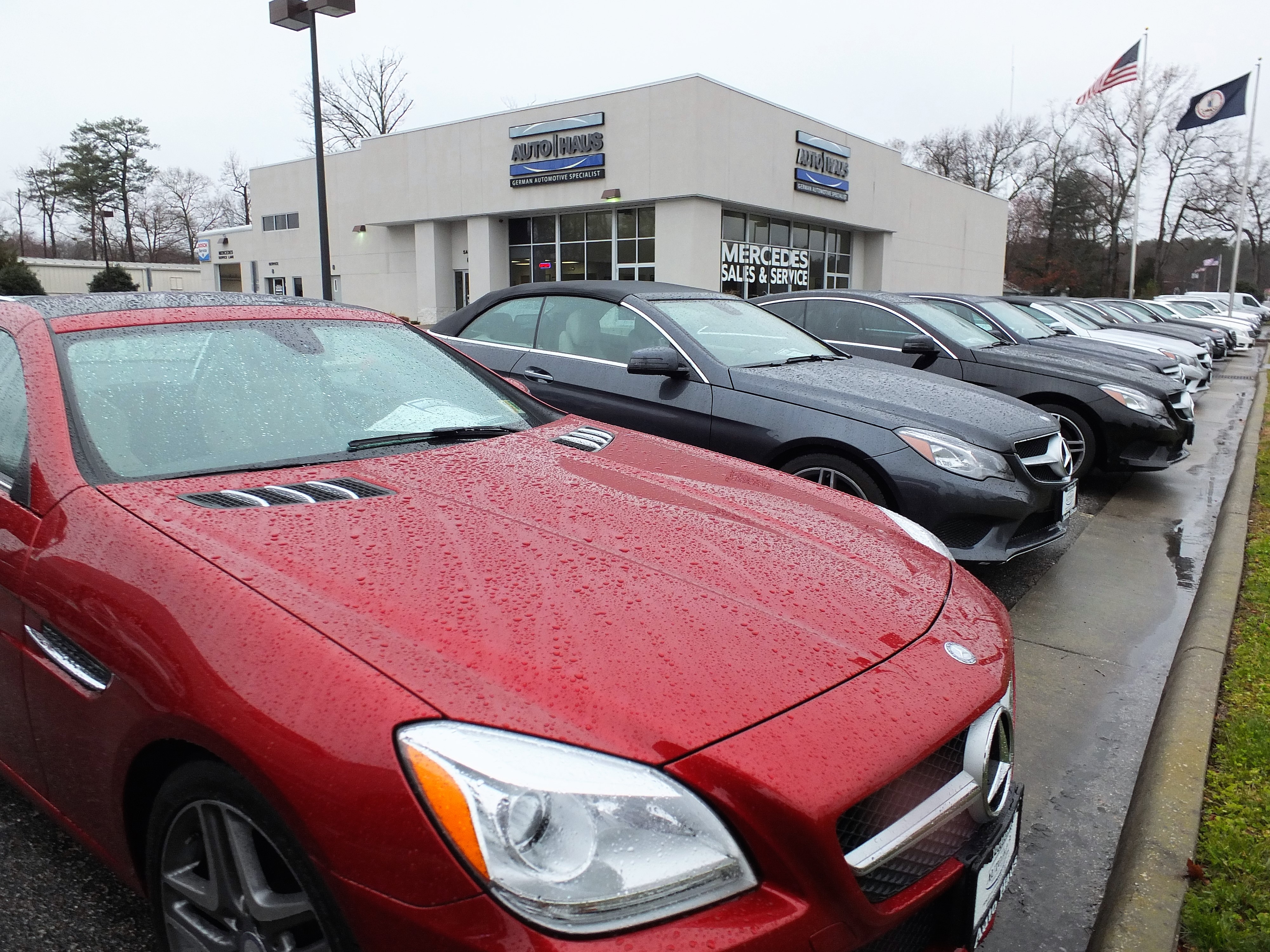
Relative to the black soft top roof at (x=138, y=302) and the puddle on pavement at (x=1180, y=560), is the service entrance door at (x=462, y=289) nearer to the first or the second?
the puddle on pavement at (x=1180, y=560)

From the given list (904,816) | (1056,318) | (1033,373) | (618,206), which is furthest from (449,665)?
(618,206)

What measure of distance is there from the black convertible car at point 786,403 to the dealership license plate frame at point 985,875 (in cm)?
249

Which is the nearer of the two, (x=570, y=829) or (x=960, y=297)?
(x=570, y=829)

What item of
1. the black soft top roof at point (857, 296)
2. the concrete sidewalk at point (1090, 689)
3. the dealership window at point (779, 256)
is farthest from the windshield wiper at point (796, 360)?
the dealership window at point (779, 256)

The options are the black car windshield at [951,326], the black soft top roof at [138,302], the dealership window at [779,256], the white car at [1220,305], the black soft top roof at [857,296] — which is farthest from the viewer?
the white car at [1220,305]

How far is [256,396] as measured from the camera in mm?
2422

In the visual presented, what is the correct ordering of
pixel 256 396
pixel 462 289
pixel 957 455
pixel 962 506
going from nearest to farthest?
pixel 256 396 → pixel 962 506 → pixel 957 455 → pixel 462 289

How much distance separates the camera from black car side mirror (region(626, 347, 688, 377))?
177 inches

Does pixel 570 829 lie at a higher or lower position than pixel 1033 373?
lower

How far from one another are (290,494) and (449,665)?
808mm

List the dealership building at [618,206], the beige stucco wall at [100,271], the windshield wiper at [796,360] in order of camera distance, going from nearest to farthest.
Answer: the windshield wiper at [796,360], the dealership building at [618,206], the beige stucco wall at [100,271]

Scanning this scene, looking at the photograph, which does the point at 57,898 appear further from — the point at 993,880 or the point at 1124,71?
the point at 1124,71

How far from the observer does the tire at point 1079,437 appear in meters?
6.89

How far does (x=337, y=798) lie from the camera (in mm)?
1267
